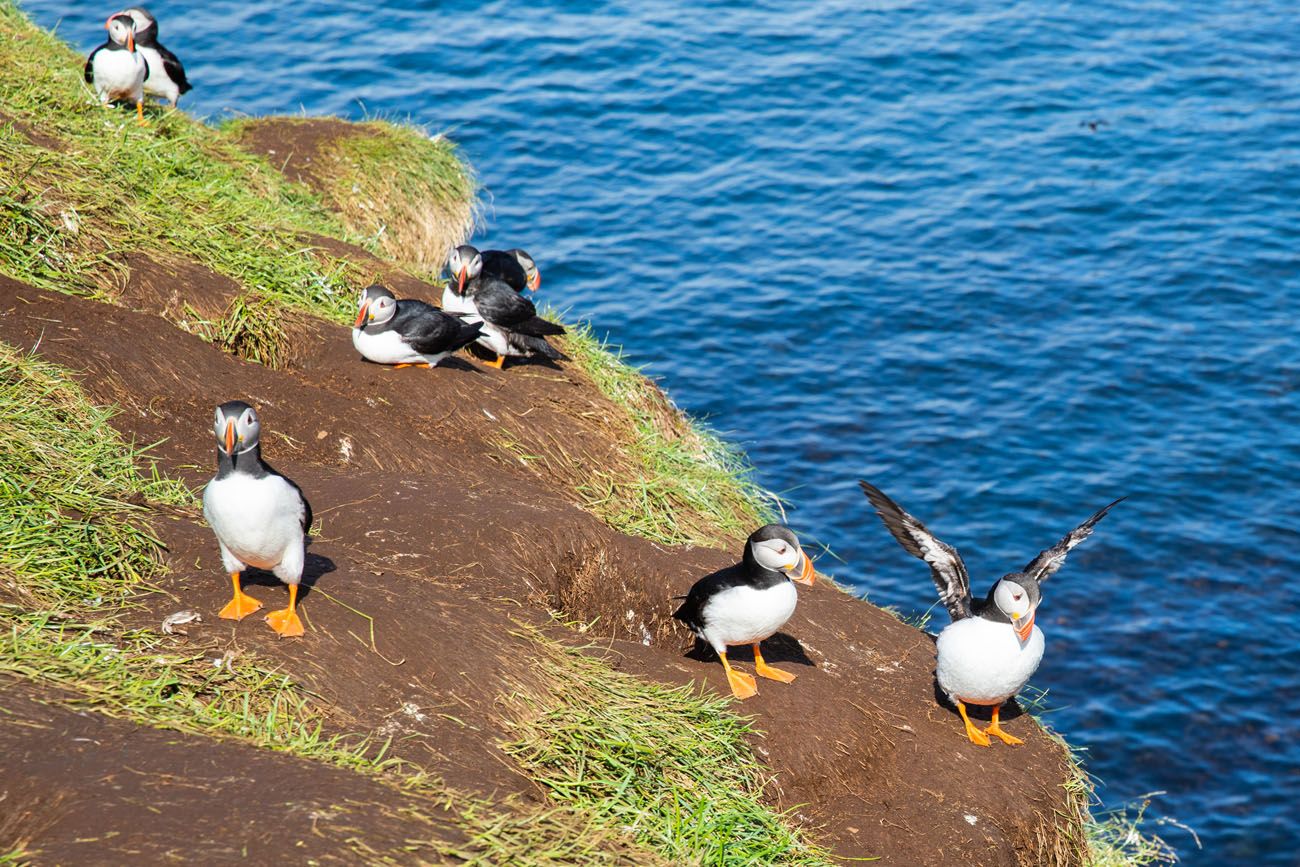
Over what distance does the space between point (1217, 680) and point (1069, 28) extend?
55.5 feet

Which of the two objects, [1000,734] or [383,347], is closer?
[1000,734]

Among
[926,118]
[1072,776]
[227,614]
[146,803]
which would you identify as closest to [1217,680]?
[1072,776]

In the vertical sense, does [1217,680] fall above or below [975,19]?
below

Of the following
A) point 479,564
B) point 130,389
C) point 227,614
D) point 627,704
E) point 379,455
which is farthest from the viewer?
point 379,455

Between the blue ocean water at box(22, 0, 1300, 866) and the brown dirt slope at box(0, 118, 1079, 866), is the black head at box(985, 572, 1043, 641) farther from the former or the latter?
the blue ocean water at box(22, 0, 1300, 866)

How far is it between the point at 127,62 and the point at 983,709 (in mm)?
9392

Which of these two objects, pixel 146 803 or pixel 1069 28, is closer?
pixel 146 803

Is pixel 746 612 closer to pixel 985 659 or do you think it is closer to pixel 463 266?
pixel 985 659

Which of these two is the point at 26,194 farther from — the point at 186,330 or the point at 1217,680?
the point at 1217,680

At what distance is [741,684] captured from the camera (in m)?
6.88

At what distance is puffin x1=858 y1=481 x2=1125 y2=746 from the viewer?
693 cm

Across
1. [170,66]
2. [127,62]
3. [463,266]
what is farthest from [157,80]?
[463,266]

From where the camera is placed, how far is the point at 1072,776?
7.33 meters

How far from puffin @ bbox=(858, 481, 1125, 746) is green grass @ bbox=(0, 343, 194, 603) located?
3.97 meters
